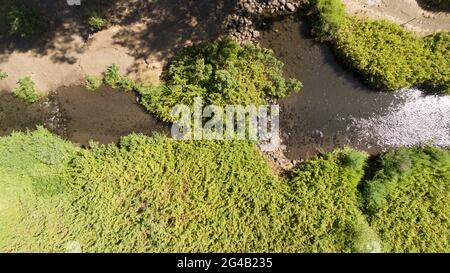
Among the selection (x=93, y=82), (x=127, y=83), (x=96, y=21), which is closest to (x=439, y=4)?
(x=127, y=83)

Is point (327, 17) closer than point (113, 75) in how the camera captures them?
Yes

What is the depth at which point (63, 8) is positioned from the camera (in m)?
12.4

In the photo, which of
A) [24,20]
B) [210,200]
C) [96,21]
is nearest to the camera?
[24,20]

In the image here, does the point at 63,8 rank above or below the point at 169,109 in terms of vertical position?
above

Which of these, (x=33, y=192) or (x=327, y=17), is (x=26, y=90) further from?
(x=327, y=17)

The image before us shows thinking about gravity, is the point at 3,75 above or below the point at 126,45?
below

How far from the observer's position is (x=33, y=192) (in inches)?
480

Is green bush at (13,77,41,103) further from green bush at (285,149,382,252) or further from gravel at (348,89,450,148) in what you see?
gravel at (348,89,450,148)

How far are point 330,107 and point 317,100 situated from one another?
1.46 feet

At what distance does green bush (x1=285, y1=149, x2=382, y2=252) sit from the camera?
11711 mm

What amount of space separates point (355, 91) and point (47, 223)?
9.79 m
